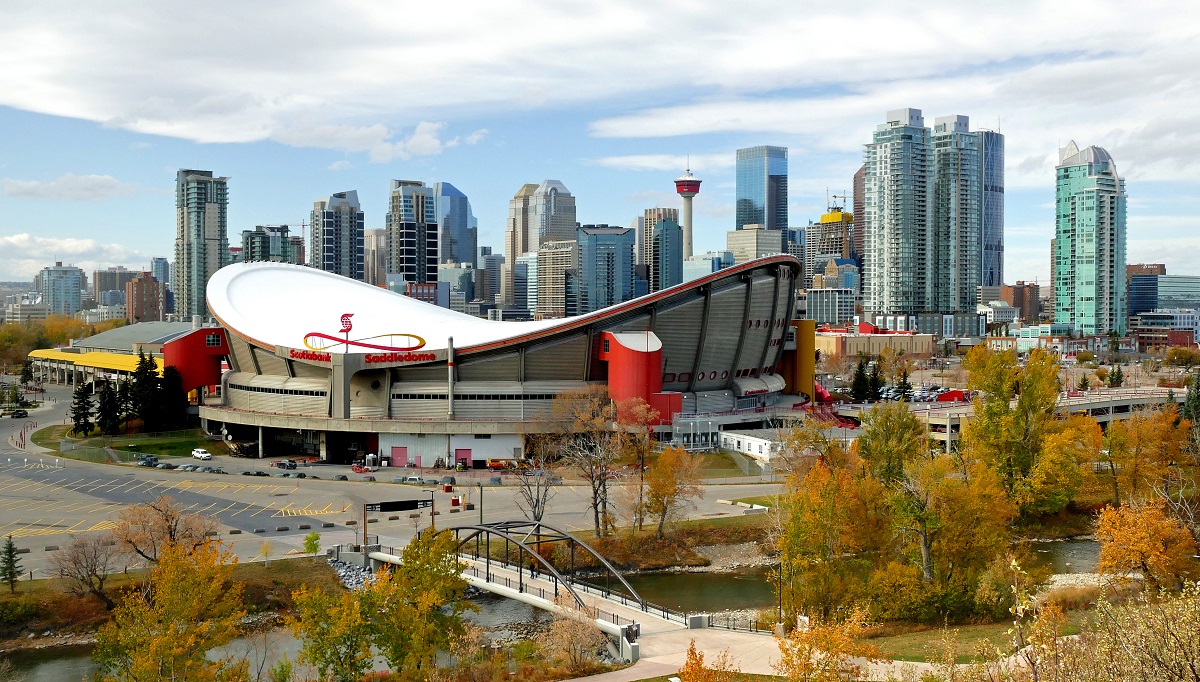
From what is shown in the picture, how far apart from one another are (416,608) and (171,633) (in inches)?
265

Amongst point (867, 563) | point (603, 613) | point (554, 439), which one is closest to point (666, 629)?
point (603, 613)

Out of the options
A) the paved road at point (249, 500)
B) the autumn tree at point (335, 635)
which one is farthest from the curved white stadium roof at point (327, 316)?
A: the autumn tree at point (335, 635)

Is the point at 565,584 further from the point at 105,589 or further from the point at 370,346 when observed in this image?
the point at 370,346

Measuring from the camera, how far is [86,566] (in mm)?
39125

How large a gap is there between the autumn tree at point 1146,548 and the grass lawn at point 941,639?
2343mm

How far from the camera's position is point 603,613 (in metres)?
36.7

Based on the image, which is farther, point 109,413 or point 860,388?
point 860,388

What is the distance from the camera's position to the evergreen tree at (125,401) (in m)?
81.1

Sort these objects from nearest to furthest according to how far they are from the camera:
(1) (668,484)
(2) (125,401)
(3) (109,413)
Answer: (1) (668,484) < (3) (109,413) < (2) (125,401)

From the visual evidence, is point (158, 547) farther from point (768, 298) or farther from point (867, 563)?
point (768, 298)

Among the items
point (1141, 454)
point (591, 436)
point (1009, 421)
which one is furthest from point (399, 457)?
point (1141, 454)

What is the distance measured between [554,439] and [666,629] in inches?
1408

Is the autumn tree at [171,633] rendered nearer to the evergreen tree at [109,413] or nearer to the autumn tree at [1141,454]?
the autumn tree at [1141,454]

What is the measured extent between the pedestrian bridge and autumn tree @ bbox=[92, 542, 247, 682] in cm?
760
